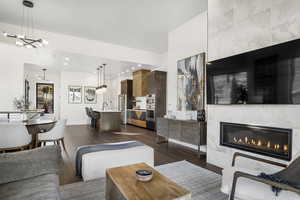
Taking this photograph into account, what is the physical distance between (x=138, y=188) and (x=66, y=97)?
8549mm

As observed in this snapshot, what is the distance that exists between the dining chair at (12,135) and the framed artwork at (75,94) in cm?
618

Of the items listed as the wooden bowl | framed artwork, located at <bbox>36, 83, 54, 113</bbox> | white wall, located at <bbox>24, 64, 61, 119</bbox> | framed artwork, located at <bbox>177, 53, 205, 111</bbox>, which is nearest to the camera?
the wooden bowl

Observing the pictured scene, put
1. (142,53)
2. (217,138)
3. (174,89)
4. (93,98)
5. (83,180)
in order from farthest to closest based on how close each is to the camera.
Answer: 1. (93,98)
2. (142,53)
3. (174,89)
4. (217,138)
5. (83,180)

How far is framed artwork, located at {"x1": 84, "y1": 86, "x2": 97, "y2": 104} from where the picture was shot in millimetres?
9062

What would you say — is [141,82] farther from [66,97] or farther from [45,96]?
[45,96]

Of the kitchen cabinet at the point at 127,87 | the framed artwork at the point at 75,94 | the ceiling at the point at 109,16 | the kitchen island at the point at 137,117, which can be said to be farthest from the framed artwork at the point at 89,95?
the ceiling at the point at 109,16

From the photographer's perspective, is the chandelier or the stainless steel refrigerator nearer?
the chandelier

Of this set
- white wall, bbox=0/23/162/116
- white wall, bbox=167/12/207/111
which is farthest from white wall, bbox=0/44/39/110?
white wall, bbox=167/12/207/111

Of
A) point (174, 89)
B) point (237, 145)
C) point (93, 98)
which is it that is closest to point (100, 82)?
point (93, 98)

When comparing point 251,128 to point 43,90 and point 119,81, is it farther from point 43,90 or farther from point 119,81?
point 43,90

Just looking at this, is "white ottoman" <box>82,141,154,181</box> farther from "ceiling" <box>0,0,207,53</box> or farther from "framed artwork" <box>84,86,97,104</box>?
"framed artwork" <box>84,86,97,104</box>

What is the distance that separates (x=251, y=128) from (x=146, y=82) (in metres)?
5.38

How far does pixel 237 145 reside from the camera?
2.70 metres

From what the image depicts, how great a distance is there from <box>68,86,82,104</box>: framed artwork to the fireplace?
8.07 meters
